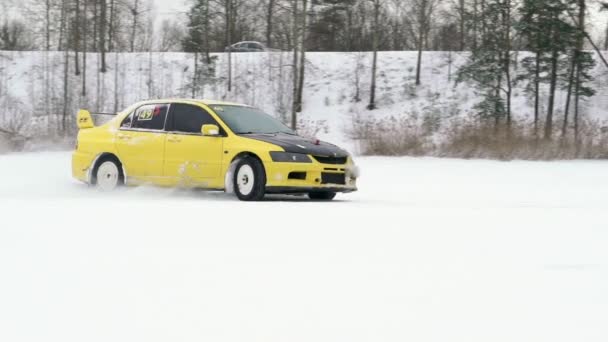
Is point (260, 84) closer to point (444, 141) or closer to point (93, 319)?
point (444, 141)

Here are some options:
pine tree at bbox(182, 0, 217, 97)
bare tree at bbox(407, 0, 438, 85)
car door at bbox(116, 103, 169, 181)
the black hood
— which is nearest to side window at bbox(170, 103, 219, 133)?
car door at bbox(116, 103, 169, 181)

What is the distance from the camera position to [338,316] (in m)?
4.16

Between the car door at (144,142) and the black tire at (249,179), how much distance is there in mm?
1371

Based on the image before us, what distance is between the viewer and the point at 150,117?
12.3 metres

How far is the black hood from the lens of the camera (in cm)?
1112

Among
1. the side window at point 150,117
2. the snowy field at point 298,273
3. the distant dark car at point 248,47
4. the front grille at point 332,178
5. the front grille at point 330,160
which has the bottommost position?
the snowy field at point 298,273

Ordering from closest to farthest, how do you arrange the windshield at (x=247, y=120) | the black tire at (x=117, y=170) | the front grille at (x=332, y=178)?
the front grille at (x=332, y=178), the windshield at (x=247, y=120), the black tire at (x=117, y=170)

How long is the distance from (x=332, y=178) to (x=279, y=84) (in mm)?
31730

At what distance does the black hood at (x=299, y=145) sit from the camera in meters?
11.1

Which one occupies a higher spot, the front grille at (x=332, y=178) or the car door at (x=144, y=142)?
the car door at (x=144, y=142)

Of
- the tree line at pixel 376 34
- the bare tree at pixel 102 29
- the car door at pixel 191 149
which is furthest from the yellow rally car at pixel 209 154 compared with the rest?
the bare tree at pixel 102 29

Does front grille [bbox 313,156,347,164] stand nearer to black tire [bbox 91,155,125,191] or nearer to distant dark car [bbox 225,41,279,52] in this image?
black tire [bbox 91,155,125,191]

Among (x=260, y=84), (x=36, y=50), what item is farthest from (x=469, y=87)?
(x=36, y=50)

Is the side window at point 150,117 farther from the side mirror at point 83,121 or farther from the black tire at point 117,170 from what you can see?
the side mirror at point 83,121
